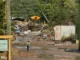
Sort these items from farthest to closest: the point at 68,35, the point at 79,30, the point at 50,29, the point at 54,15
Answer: the point at 54,15
the point at 50,29
the point at 68,35
the point at 79,30

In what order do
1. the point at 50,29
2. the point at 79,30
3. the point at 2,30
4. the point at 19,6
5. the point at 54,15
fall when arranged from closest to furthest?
the point at 79,30
the point at 2,30
the point at 50,29
the point at 54,15
the point at 19,6

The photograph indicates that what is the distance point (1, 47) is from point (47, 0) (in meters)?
50.4

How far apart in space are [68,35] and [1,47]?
28.7m

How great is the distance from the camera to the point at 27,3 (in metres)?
60.3

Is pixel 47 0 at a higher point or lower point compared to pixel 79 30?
higher

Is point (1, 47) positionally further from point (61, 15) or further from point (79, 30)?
point (61, 15)

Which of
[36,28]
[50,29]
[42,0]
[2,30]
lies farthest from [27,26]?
[2,30]

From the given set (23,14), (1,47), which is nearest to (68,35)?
(23,14)

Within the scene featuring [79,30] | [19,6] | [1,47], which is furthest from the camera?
[19,6]

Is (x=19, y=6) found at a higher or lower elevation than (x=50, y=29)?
higher

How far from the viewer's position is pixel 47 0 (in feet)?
200

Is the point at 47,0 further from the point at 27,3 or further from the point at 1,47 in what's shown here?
the point at 1,47

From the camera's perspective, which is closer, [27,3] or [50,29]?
[50,29]

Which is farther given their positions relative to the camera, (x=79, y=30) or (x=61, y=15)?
(x=61, y=15)
